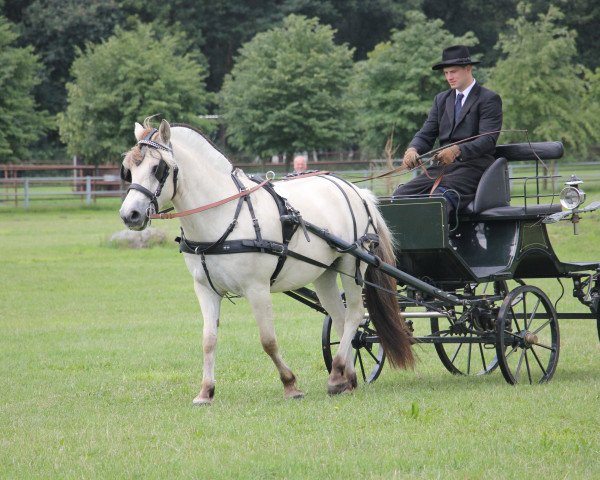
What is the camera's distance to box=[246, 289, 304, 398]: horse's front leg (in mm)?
7832

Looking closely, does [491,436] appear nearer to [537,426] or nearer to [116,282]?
[537,426]

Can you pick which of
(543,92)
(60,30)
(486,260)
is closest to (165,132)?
(486,260)

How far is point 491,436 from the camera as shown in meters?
6.40

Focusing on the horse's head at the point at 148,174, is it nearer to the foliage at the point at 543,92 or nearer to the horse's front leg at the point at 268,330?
the horse's front leg at the point at 268,330

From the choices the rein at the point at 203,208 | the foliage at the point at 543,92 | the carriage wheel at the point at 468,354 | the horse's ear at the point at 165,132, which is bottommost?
the carriage wheel at the point at 468,354

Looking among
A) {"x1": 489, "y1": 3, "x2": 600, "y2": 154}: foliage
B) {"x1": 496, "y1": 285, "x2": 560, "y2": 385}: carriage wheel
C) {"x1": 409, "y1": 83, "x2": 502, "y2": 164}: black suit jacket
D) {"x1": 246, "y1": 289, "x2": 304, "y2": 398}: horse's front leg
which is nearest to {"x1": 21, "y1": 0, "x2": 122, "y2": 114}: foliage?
{"x1": 489, "y1": 3, "x2": 600, "y2": 154}: foliage

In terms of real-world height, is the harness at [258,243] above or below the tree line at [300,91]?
below

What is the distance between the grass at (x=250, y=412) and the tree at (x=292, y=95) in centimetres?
2738

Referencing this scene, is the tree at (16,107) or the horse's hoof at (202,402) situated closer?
the horse's hoof at (202,402)

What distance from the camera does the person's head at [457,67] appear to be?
9.15 m

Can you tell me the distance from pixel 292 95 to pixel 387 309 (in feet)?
109

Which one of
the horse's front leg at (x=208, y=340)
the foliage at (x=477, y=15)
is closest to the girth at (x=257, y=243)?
the horse's front leg at (x=208, y=340)

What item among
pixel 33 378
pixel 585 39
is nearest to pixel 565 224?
pixel 33 378

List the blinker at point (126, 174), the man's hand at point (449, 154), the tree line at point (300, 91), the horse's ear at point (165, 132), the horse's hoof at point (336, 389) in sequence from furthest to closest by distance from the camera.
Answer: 1. the tree line at point (300, 91)
2. the man's hand at point (449, 154)
3. the horse's hoof at point (336, 389)
4. the blinker at point (126, 174)
5. the horse's ear at point (165, 132)
